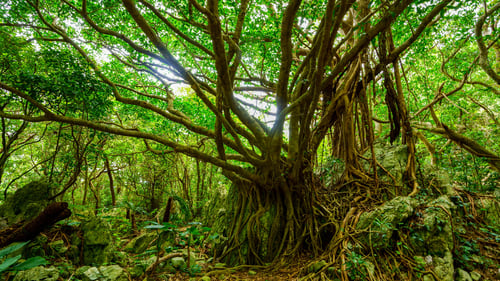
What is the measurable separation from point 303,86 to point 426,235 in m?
2.31

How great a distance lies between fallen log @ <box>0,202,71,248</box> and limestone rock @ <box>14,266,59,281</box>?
634mm

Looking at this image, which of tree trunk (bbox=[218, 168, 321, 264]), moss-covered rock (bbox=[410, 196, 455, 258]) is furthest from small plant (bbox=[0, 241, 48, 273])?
moss-covered rock (bbox=[410, 196, 455, 258])

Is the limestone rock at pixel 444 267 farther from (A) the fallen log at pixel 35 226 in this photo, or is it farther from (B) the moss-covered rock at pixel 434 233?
(A) the fallen log at pixel 35 226

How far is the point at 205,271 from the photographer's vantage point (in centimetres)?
307

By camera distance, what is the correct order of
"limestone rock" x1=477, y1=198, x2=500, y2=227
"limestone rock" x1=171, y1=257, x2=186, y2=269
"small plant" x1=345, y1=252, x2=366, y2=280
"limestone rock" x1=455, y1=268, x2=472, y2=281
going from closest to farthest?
"small plant" x1=345, y1=252, x2=366, y2=280
"limestone rock" x1=455, y1=268, x2=472, y2=281
"limestone rock" x1=171, y1=257, x2=186, y2=269
"limestone rock" x1=477, y1=198, x2=500, y2=227

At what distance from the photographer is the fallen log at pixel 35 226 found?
2.58 metres

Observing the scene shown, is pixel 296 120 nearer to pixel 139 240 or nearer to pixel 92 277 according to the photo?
pixel 92 277

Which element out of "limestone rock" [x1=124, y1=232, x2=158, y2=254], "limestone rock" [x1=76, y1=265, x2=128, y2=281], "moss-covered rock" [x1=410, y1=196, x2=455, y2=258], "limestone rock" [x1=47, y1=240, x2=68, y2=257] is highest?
"moss-covered rock" [x1=410, y1=196, x2=455, y2=258]

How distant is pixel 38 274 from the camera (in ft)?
7.07

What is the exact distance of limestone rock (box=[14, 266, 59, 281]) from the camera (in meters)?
2.07

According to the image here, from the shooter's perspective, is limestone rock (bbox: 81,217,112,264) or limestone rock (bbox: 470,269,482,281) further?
limestone rock (bbox: 81,217,112,264)

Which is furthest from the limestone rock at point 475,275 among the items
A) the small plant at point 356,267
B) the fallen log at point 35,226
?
the fallen log at point 35,226

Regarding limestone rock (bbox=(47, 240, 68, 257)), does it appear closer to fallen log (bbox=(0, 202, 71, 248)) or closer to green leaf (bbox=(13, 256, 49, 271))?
fallen log (bbox=(0, 202, 71, 248))

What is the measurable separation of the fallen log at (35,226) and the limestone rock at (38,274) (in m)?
0.63
